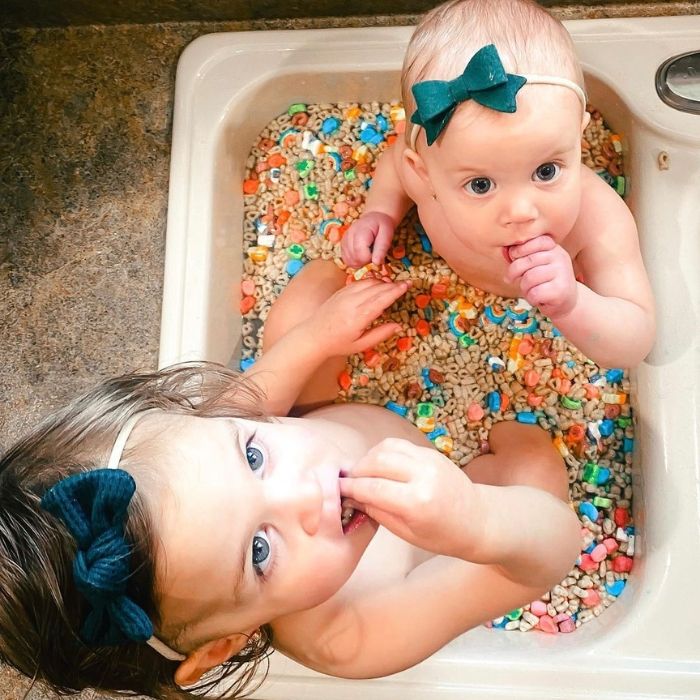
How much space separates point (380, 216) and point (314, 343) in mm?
230

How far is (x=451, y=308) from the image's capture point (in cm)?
129

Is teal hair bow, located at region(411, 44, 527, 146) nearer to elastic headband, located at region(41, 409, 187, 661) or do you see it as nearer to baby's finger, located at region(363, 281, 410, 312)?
baby's finger, located at region(363, 281, 410, 312)

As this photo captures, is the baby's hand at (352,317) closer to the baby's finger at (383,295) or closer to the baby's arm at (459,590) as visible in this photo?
the baby's finger at (383,295)

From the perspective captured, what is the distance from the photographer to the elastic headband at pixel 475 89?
0.77m

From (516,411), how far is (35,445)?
73 cm

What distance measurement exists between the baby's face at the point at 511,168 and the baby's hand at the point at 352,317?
228 mm

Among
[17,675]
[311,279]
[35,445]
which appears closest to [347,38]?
[311,279]

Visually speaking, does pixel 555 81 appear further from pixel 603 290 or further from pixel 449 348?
pixel 449 348

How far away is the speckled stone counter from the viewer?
133 centimetres

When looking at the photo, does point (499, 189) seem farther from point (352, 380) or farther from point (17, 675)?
point (17, 675)

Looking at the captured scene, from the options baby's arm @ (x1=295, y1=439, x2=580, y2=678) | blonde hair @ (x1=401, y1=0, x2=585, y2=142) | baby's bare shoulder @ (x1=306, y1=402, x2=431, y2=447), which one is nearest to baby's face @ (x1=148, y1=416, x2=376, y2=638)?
baby's arm @ (x1=295, y1=439, x2=580, y2=678)

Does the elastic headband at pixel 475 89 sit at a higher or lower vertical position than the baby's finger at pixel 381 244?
higher

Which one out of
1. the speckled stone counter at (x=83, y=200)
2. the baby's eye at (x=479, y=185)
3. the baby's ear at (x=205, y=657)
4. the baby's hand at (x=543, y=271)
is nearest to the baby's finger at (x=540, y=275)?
the baby's hand at (x=543, y=271)

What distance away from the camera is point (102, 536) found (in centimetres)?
63
